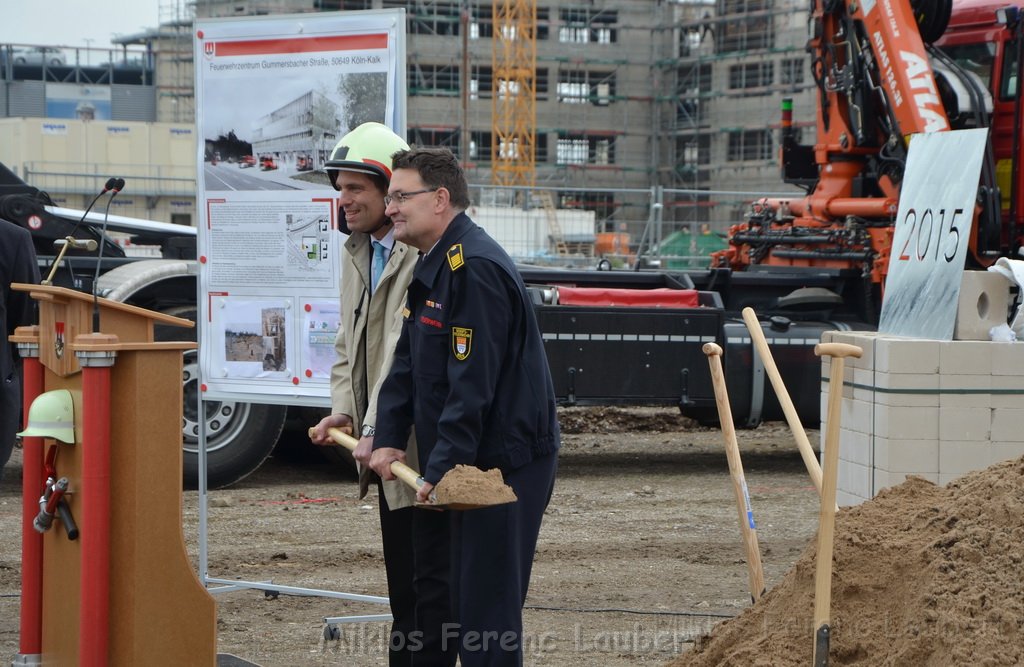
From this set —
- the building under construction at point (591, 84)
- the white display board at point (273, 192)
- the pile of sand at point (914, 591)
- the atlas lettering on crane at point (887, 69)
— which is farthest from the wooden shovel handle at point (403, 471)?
the building under construction at point (591, 84)

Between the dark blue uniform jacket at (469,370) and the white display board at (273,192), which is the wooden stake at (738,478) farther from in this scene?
the white display board at (273,192)

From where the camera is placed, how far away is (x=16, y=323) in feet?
20.6

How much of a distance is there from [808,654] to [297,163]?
10.1 feet

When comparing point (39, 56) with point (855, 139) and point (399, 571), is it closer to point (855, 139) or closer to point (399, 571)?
point (855, 139)

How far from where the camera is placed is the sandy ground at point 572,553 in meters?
5.98

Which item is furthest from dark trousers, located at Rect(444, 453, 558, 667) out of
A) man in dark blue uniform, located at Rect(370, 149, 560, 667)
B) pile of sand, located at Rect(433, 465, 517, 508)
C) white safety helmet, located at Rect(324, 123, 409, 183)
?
white safety helmet, located at Rect(324, 123, 409, 183)

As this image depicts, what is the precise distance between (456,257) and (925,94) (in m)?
6.80

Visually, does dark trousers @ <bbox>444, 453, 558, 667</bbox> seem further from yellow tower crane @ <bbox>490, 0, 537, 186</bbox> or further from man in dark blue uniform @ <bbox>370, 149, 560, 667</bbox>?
yellow tower crane @ <bbox>490, 0, 537, 186</bbox>

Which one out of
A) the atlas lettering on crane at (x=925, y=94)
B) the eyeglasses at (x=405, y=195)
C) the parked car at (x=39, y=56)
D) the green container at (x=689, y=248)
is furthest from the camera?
the parked car at (x=39, y=56)

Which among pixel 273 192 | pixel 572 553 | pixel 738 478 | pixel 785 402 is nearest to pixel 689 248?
pixel 572 553

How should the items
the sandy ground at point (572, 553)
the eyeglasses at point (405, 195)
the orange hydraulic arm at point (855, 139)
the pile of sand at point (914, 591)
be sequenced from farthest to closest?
the orange hydraulic arm at point (855, 139)
the sandy ground at point (572, 553)
the eyeglasses at point (405, 195)
the pile of sand at point (914, 591)

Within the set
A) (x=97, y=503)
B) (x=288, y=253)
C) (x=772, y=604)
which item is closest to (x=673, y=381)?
(x=288, y=253)

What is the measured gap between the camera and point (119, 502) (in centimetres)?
447

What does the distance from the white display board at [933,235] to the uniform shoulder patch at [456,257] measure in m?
2.87
